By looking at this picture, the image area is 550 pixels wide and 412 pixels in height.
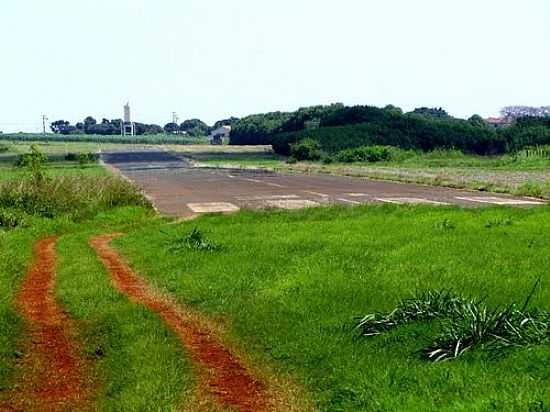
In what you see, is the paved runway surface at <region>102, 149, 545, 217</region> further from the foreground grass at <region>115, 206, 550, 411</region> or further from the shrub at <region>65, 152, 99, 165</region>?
the shrub at <region>65, 152, 99, 165</region>

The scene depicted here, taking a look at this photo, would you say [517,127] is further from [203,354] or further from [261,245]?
[203,354]

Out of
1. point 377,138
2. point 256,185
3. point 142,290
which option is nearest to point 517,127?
point 377,138

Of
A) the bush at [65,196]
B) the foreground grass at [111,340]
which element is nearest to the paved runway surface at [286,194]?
the bush at [65,196]

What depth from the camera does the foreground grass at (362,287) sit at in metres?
8.49

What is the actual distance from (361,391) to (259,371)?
1.83 metres

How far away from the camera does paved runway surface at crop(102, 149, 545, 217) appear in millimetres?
36312

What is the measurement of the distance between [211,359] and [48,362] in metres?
2.25

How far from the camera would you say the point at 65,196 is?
104 feet

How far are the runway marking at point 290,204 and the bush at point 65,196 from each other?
598 cm

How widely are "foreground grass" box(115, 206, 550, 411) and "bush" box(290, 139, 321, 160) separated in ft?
236

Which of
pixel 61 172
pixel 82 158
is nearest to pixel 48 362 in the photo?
pixel 61 172

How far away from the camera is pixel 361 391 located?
8672mm

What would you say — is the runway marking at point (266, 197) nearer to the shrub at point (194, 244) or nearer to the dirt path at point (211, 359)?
the shrub at point (194, 244)

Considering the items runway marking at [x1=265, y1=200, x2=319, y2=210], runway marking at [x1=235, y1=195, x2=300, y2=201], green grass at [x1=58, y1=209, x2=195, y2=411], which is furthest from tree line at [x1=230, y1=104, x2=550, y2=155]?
green grass at [x1=58, y1=209, x2=195, y2=411]
